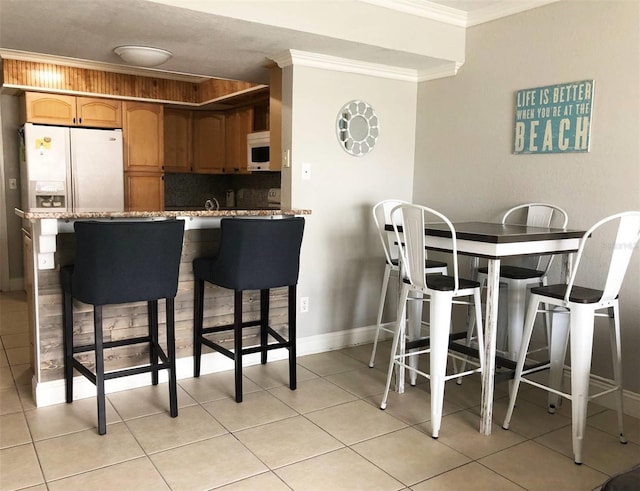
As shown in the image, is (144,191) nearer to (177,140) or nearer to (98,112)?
(177,140)

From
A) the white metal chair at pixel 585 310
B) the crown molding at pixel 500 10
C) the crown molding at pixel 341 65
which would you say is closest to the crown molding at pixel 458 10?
the crown molding at pixel 500 10

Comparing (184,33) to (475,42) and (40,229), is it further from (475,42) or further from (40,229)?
(475,42)

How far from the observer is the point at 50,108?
518 centimetres

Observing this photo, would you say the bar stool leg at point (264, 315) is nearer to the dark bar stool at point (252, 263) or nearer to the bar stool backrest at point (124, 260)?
the dark bar stool at point (252, 263)

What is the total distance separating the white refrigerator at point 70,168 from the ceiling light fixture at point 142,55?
1952 mm

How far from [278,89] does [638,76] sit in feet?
7.18

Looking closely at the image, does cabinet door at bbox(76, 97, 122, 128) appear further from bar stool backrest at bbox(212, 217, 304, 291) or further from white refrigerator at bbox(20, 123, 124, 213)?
bar stool backrest at bbox(212, 217, 304, 291)

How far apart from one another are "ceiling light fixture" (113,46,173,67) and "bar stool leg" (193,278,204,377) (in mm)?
1504

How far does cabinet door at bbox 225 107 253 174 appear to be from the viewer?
5633mm

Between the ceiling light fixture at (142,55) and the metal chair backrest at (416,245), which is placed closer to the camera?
the metal chair backrest at (416,245)

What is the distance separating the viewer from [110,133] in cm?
543

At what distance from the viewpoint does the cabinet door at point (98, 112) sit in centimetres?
532

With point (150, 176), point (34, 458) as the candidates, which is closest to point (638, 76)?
point (34, 458)

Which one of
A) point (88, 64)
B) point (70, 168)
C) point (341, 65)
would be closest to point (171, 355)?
point (341, 65)
